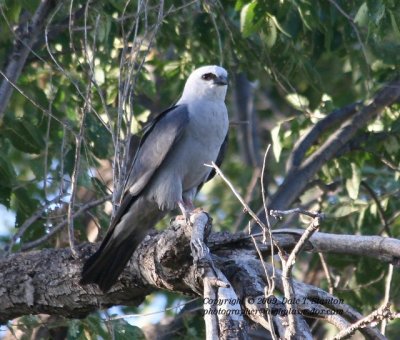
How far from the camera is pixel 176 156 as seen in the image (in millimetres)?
6109

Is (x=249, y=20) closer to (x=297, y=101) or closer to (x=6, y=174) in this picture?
(x=297, y=101)

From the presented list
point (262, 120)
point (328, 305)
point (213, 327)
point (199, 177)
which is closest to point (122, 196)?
point (199, 177)

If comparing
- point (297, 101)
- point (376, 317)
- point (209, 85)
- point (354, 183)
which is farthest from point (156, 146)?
point (376, 317)

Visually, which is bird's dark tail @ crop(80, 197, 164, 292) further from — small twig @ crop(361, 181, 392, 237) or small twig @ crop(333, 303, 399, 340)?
small twig @ crop(361, 181, 392, 237)

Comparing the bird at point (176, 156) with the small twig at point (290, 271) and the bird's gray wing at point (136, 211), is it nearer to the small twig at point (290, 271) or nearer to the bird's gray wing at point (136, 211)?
the bird's gray wing at point (136, 211)

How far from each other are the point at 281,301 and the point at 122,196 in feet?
6.29

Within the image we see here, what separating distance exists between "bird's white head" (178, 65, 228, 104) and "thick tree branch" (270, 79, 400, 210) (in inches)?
42.7

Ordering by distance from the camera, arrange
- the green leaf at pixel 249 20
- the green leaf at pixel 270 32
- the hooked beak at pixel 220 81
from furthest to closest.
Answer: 1. the hooked beak at pixel 220 81
2. the green leaf at pixel 270 32
3. the green leaf at pixel 249 20

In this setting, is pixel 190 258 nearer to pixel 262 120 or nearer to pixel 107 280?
pixel 107 280

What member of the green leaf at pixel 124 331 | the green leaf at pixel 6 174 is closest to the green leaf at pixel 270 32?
the green leaf at pixel 6 174

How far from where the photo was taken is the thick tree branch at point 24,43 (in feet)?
19.5

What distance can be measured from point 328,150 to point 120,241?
2.48m

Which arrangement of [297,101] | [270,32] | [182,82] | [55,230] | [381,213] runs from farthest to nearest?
[182,82], [381,213], [297,101], [270,32], [55,230]

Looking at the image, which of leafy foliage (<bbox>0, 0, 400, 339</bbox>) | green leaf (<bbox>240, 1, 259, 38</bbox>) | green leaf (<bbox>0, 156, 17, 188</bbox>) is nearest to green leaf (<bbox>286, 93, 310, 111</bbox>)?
leafy foliage (<bbox>0, 0, 400, 339</bbox>)
